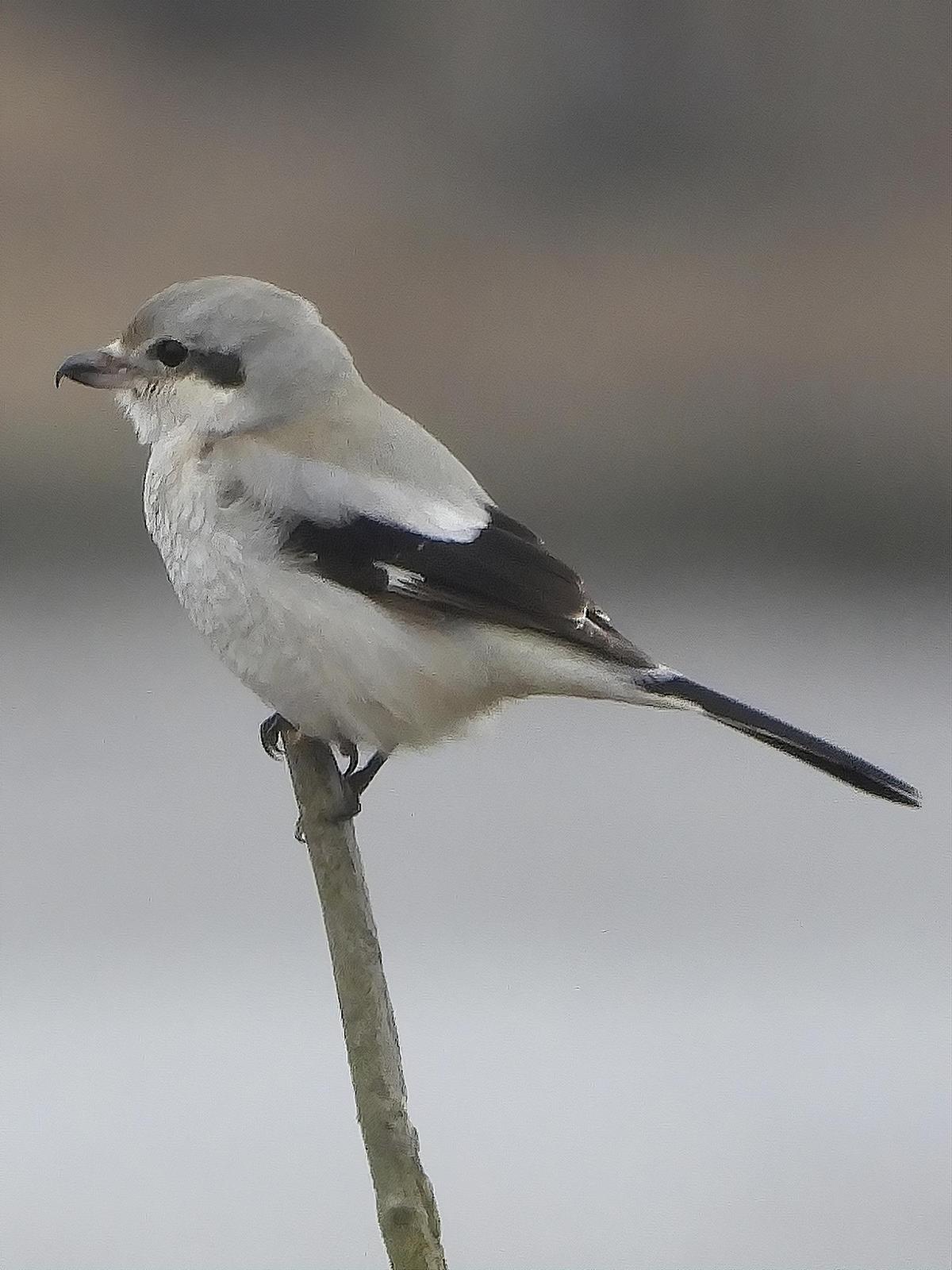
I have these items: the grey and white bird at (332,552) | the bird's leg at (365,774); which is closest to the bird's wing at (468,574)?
the grey and white bird at (332,552)

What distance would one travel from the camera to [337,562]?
0.97m

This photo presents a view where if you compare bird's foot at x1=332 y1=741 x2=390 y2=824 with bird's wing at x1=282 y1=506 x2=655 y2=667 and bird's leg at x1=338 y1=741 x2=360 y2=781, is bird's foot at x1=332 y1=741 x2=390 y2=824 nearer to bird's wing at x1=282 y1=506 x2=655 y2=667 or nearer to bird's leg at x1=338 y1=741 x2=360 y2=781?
bird's leg at x1=338 y1=741 x2=360 y2=781

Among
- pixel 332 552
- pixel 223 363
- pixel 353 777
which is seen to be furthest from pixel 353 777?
pixel 223 363

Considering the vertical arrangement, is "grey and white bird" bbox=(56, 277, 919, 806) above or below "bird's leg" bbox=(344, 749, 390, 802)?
above

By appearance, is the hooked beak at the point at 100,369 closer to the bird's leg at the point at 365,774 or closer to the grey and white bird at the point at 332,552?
the grey and white bird at the point at 332,552

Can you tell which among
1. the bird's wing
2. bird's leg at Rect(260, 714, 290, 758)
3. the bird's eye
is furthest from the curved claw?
the bird's eye

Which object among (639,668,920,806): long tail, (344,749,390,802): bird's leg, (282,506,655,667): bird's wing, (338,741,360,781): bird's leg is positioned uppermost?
(282,506,655,667): bird's wing

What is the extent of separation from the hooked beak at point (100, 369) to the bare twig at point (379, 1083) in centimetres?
37

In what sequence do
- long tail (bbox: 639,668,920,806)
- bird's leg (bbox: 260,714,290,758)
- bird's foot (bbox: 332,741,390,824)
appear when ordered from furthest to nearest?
bird's leg (bbox: 260,714,290,758)
bird's foot (bbox: 332,741,390,824)
long tail (bbox: 639,668,920,806)

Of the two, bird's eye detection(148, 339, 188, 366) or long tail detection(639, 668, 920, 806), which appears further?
bird's eye detection(148, 339, 188, 366)

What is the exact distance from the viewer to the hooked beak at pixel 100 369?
1021mm

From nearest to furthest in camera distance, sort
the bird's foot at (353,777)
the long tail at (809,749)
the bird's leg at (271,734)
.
A: the long tail at (809,749), the bird's foot at (353,777), the bird's leg at (271,734)

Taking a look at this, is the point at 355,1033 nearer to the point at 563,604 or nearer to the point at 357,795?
the point at 357,795

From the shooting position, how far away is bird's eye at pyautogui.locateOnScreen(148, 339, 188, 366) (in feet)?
3.29
